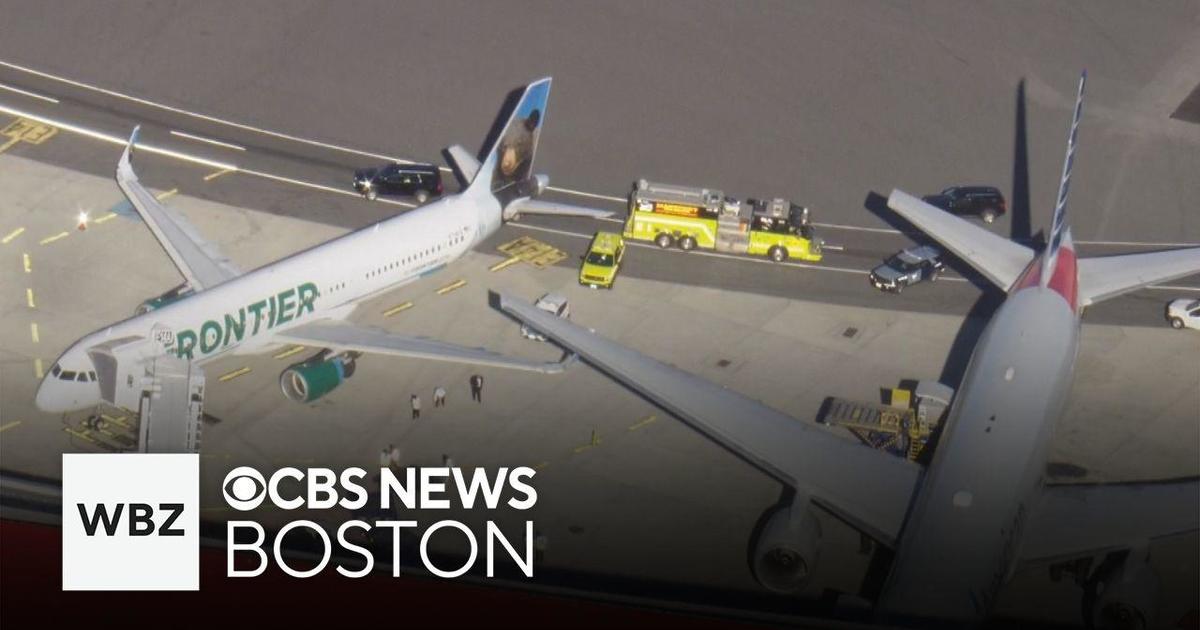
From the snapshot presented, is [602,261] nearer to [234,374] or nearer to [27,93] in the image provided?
[234,374]

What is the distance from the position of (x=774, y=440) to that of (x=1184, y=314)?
1281 inches

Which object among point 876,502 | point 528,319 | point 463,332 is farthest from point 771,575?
point 463,332

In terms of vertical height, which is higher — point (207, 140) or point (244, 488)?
point (207, 140)

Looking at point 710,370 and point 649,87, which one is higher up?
point 649,87

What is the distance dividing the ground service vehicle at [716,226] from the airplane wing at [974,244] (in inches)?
329

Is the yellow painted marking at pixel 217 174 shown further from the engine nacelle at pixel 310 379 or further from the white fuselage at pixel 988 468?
the white fuselage at pixel 988 468

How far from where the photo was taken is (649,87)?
366 ft

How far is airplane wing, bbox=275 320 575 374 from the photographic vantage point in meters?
76.7

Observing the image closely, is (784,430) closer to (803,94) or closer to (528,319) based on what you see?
(528,319)

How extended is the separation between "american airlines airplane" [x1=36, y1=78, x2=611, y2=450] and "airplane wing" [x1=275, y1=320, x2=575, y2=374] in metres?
0.07

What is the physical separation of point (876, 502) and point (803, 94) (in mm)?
53298

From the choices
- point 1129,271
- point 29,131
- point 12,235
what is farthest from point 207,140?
point 1129,271

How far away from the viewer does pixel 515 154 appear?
298 feet

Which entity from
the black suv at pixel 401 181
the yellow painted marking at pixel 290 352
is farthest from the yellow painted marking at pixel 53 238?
the yellow painted marking at pixel 290 352
